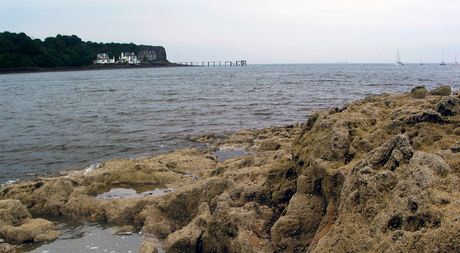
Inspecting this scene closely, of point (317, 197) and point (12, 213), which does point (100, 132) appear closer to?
point (12, 213)

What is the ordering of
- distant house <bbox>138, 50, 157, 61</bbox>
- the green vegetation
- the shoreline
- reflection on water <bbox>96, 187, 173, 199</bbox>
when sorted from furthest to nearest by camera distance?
distant house <bbox>138, 50, 157, 61</bbox>
the green vegetation
the shoreline
reflection on water <bbox>96, 187, 173, 199</bbox>

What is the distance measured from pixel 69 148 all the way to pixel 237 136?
729 cm

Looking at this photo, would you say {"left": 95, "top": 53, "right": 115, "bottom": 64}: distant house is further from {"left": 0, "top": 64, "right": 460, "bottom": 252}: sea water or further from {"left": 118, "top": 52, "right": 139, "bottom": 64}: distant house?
{"left": 0, "top": 64, "right": 460, "bottom": 252}: sea water

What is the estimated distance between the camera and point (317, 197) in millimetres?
4199

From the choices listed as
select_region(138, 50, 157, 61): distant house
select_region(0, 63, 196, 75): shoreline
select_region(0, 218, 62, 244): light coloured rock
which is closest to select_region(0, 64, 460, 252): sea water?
select_region(0, 218, 62, 244): light coloured rock

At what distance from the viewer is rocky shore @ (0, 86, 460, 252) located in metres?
2.71

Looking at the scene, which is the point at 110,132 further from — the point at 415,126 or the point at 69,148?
the point at 415,126

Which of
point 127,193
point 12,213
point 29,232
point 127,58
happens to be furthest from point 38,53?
point 29,232

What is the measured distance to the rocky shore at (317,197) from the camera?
2705mm

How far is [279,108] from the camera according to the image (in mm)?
21703

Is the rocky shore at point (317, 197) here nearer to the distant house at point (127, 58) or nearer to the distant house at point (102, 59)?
the distant house at point (102, 59)

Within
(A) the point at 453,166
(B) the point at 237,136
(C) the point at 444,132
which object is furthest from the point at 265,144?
(A) the point at 453,166

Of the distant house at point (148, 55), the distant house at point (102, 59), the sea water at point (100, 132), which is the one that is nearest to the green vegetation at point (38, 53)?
the distant house at point (102, 59)

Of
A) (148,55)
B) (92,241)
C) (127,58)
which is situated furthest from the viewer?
(148,55)
